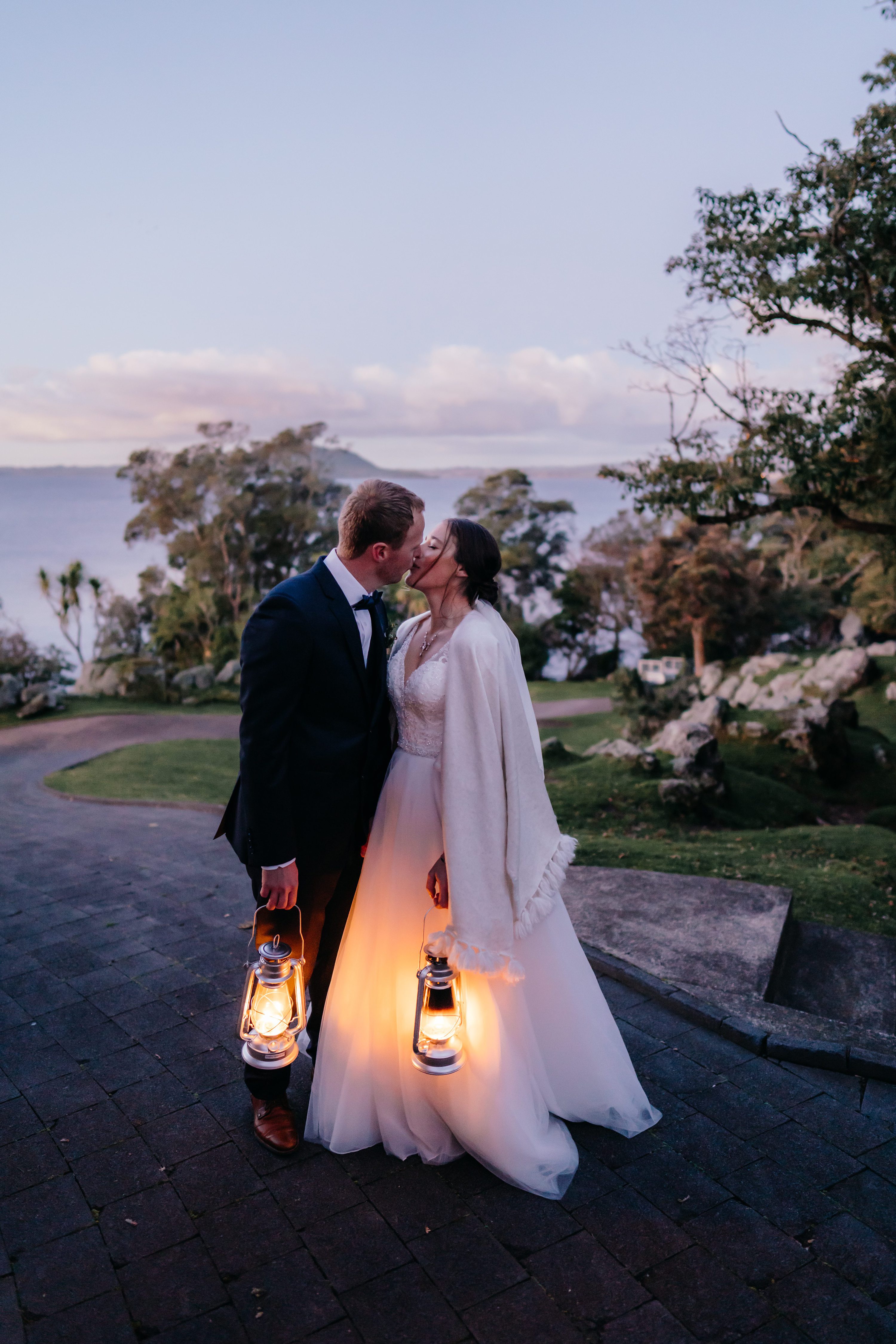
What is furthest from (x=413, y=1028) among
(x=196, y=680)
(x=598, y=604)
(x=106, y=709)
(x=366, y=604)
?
(x=598, y=604)

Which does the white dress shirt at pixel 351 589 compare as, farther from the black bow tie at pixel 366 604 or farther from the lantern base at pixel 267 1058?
the lantern base at pixel 267 1058

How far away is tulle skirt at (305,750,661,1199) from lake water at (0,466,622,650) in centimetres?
127

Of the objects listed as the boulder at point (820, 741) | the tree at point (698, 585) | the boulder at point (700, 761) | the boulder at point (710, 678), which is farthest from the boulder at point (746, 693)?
the boulder at point (700, 761)

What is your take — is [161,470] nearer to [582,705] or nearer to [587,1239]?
[582,705]

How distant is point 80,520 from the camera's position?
83.9m

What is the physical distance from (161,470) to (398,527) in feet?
93.8

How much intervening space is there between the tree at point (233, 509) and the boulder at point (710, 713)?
18708 mm

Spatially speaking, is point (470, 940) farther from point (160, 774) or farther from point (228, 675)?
point (228, 675)

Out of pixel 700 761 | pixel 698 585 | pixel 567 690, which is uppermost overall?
pixel 698 585

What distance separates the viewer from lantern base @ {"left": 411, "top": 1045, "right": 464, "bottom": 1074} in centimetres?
251

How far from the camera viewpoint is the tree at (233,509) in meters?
28.9

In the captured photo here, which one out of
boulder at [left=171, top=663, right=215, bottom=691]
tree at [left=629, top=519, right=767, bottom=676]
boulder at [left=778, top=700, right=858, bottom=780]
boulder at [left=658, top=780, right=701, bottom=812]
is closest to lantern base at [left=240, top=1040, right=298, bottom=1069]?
boulder at [left=658, top=780, right=701, bottom=812]

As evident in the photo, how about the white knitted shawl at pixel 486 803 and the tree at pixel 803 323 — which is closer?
the white knitted shawl at pixel 486 803

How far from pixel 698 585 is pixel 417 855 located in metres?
19.6
